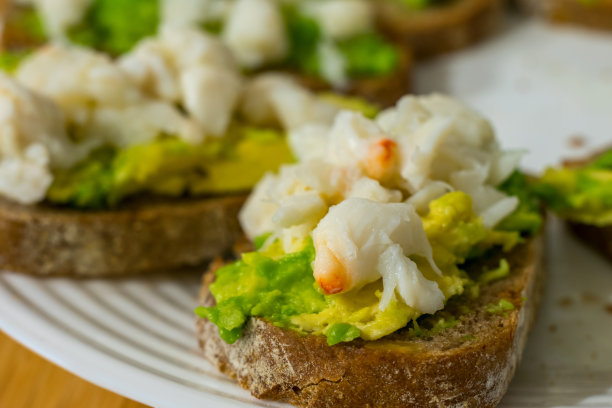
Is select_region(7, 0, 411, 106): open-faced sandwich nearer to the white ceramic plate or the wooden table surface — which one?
the white ceramic plate

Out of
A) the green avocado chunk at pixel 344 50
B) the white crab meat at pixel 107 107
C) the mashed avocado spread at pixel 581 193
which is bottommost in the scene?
the green avocado chunk at pixel 344 50

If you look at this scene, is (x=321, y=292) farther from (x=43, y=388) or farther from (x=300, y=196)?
(x=43, y=388)

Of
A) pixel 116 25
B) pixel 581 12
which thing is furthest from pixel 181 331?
pixel 581 12

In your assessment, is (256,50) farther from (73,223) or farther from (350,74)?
(73,223)

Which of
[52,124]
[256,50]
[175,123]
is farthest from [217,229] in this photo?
[256,50]

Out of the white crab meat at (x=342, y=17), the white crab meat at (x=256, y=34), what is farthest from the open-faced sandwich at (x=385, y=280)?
the white crab meat at (x=342, y=17)

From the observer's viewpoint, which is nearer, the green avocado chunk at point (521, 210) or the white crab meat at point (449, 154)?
the white crab meat at point (449, 154)

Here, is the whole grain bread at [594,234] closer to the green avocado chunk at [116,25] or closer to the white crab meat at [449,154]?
the white crab meat at [449,154]
